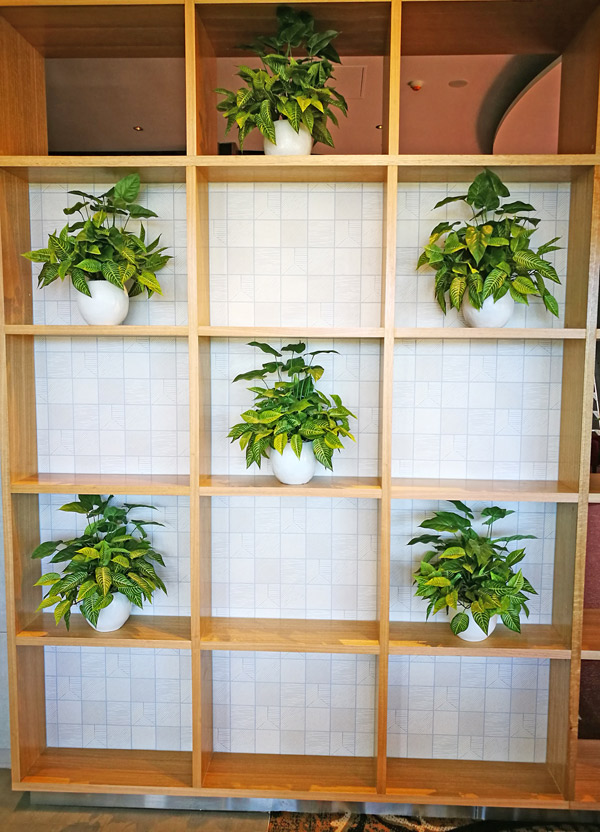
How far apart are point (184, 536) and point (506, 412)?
4.03 ft

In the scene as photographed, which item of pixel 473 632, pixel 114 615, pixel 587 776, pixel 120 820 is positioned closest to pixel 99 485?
pixel 114 615

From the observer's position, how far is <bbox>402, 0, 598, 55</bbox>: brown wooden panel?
1839mm

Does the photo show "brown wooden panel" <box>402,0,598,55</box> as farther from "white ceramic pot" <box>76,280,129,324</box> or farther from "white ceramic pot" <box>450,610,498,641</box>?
"white ceramic pot" <box>450,610,498,641</box>

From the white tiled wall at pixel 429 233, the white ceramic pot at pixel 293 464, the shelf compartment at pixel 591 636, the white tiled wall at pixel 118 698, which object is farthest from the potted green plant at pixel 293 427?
the shelf compartment at pixel 591 636

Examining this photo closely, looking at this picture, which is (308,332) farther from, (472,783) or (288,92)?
(472,783)

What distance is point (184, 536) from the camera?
7.40 ft

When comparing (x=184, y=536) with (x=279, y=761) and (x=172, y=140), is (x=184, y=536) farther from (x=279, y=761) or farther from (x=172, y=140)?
(x=172, y=140)

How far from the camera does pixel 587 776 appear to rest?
6.85ft

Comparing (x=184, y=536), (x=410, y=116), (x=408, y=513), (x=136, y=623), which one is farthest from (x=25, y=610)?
(x=410, y=116)

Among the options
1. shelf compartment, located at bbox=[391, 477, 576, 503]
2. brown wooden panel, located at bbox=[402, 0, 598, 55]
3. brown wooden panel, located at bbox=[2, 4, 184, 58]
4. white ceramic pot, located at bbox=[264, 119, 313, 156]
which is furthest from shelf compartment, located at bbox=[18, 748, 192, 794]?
brown wooden panel, located at bbox=[402, 0, 598, 55]

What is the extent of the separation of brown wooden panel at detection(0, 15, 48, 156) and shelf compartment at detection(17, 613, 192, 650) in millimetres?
1558

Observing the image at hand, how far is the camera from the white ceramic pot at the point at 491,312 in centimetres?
192

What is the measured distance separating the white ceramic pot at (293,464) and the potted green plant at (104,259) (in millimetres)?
636

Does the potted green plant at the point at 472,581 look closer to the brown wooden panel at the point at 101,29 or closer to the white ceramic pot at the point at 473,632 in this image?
the white ceramic pot at the point at 473,632
